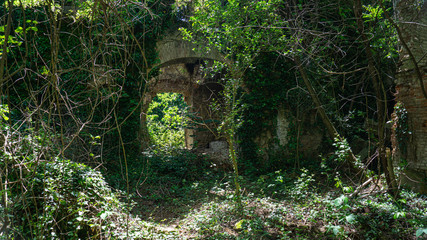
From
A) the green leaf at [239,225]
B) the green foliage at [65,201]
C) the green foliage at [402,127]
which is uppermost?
the green foliage at [402,127]

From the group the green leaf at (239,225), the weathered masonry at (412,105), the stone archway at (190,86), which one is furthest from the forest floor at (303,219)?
the stone archway at (190,86)

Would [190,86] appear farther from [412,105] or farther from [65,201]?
[65,201]

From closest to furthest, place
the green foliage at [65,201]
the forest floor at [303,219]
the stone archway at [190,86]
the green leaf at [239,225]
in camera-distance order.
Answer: the green foliage at [65,201]
the forest floor at [303,219]
the green leaf at [239,225]
the stone archway at [190,86]

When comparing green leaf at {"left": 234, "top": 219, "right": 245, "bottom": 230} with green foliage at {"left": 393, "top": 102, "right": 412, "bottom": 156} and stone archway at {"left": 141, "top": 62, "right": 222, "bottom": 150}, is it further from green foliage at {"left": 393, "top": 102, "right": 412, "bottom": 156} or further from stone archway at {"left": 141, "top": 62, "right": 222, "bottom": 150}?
stone archway at {"left": 141, "top": 62, "right": 222, "bottom": 150}

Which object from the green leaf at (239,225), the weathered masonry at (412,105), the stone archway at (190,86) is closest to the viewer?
the green leaf at (239,225)

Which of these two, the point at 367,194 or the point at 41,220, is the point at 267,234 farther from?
the point at 41,220

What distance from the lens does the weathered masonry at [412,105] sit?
4723 millimetres

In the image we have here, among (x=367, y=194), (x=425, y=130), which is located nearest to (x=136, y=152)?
(x=367, y=194)

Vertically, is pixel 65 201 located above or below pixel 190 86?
below

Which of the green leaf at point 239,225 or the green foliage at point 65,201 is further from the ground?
the green foliage at point 65,201

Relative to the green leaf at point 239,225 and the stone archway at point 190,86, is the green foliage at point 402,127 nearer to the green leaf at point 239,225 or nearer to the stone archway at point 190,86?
the green leaf at point 239,225

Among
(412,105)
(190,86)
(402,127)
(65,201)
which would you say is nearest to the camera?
(65,201)

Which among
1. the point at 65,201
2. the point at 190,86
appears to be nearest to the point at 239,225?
the point at 65,201

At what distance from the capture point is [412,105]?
16.0ft
